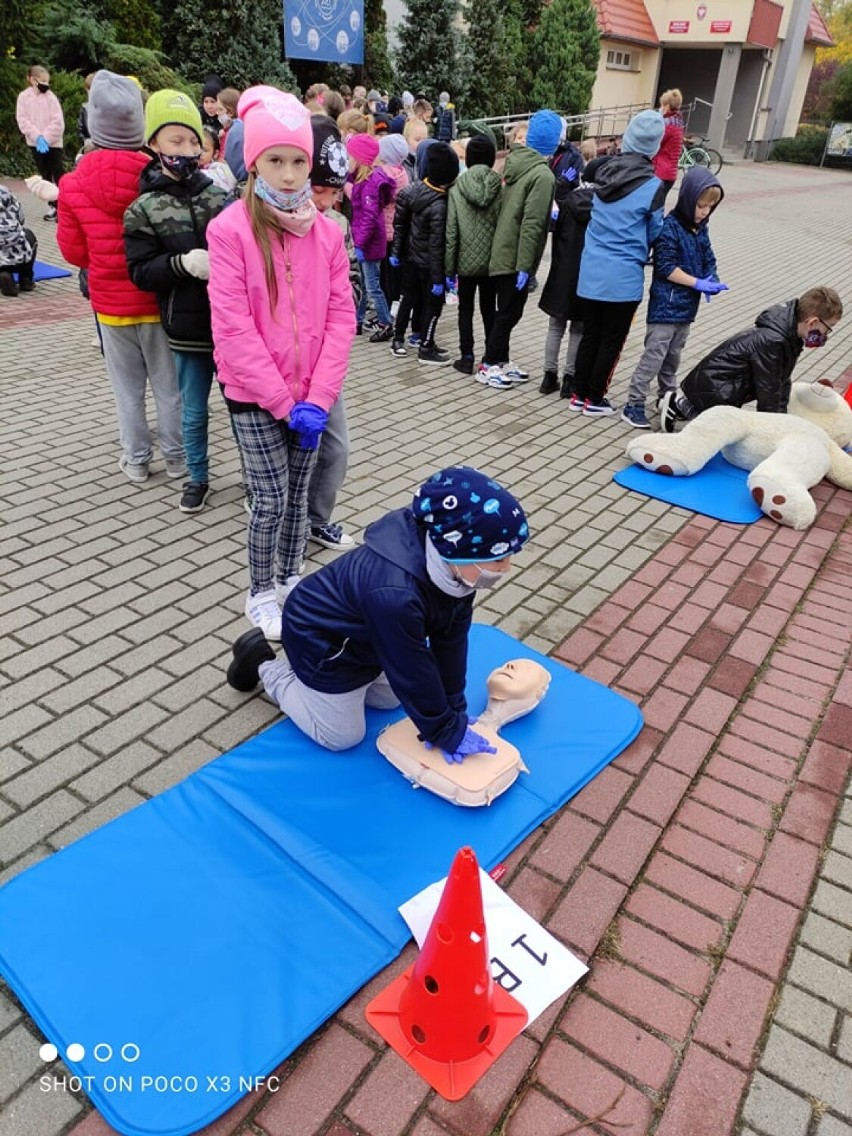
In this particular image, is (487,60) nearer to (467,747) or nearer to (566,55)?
(566,55)

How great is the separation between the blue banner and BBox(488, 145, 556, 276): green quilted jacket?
601 inches

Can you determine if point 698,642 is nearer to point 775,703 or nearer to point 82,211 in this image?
point 775,703

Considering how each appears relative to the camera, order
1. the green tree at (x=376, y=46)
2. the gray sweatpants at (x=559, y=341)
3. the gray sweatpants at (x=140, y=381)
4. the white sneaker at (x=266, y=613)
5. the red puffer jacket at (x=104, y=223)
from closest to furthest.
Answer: the white sneaker at (x=266, y=613) < the red puffer jacket at (x=104, y=223) < the gray sweatpants at (x=140, y=381) < the gray sweatpants at (x=559, y=341) < the green tree at (x=376, y=46)

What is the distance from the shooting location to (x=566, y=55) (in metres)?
24.7

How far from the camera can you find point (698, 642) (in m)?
3.70

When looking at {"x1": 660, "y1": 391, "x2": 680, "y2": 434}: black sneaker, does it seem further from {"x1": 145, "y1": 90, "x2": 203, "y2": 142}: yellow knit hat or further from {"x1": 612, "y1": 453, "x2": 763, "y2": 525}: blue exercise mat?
→ {"x1": 145, "y1": 90, "x2": 203, "y2": 142}: yellow knit hat

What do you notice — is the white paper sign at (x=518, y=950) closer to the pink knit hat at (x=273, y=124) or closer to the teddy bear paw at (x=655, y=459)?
the pink knit hat at (x=273, y=124)

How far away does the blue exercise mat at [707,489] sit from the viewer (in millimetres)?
4871

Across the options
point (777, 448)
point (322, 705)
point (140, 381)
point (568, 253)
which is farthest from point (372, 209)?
point (322, 705)

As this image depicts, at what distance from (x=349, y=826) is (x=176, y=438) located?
9.50 feet

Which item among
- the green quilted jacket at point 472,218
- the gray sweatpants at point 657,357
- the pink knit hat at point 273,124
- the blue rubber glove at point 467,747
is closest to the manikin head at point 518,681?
the blue rubber glove at point 467,747

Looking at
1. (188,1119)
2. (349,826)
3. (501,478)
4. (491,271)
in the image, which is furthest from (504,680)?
(491,271)

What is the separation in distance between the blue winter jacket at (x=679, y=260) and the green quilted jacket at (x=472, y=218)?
1.37 m

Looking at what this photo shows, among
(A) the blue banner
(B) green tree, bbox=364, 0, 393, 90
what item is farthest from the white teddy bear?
(B) green tree, bbox=364, 0, 393, 90
